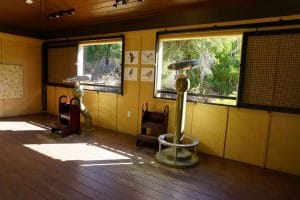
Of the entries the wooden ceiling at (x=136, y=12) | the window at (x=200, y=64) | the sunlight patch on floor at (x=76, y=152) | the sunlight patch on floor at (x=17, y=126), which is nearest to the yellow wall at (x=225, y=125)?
the window at (x=200, y=64)

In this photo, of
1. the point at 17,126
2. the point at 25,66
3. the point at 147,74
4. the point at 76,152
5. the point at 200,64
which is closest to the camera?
the point at 76,152

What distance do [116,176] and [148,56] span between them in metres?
2.38

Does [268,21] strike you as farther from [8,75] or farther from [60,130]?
[8,75]

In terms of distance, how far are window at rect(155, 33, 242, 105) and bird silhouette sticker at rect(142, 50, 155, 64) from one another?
0.12 meters

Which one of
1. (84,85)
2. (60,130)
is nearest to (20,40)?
(84,85)

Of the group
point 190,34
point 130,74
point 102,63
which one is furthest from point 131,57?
point 190,34

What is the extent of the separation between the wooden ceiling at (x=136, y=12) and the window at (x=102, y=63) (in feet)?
1.17

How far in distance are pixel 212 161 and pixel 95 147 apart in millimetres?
1929

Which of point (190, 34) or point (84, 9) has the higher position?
point (84, 9)

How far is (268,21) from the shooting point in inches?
121

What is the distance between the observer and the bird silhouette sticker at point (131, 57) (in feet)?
14.7

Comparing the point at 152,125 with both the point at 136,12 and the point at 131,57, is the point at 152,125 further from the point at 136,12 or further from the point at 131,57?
the point at 136,12

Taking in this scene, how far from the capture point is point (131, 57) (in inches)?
179

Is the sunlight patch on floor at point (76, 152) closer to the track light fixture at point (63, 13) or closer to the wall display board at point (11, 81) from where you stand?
the track light fixture at point (63, 13)
